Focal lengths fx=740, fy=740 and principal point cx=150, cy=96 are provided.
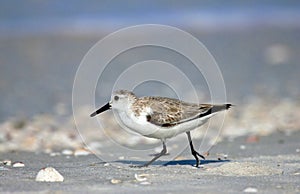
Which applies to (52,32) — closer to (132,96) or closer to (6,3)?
(6,3)

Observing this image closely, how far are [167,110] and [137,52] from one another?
12098 mm

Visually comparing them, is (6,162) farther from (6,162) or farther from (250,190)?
(250,190)

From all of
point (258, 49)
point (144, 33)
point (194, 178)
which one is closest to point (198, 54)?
point (258, 49)

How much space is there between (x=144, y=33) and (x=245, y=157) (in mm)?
15864

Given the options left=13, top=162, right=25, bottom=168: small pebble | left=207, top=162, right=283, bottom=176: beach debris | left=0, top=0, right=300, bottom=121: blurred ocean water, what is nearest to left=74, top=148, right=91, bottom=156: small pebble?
left=13, top=162, right=25, bottom=168: small pebble

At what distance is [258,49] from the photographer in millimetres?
20438

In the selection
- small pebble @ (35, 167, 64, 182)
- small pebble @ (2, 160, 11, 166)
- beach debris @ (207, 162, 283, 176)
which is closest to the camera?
small pebble @ (35, 167, 64, 182)

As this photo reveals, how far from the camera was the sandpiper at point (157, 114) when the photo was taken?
7.80 metres

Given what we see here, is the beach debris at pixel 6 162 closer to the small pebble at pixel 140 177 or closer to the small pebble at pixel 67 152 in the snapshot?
the small pebble at pixel 67 152

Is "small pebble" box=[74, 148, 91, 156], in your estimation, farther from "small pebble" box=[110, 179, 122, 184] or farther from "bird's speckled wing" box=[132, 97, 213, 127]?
"small pebble" box=[110, 179, 122, 184]

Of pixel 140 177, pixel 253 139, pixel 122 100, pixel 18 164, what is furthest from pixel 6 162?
pixel 253 139

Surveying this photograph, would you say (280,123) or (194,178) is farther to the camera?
(280,123)

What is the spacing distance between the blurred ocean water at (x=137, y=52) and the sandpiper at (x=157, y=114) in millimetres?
5457

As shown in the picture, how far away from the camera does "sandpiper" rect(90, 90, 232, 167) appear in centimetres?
780
